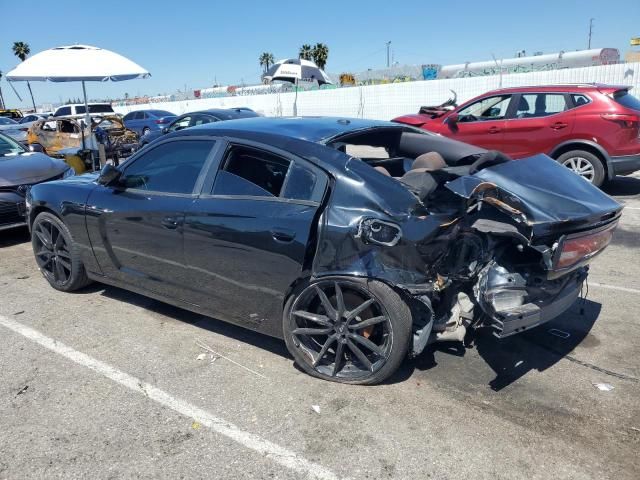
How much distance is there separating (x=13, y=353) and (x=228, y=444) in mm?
1995

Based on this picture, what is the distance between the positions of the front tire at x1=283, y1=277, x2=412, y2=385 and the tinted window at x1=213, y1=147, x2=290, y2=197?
0.73 meters

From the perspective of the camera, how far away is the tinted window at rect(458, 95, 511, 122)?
913cm

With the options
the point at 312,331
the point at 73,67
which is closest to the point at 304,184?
the point at 312,331

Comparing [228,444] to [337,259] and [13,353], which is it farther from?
[13,353]

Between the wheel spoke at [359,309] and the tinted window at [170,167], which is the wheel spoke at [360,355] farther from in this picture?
the tinted window at [170,167]

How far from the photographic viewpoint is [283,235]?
10.2 ft

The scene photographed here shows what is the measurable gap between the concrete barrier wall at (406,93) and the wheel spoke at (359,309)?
1519 centimetres

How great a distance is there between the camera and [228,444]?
265 centimetres

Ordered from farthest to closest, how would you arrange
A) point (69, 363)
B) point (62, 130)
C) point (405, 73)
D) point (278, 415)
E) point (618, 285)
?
point (405, 73), point (62, 130), point (618, 285), point (69, 363), point (278, 415)

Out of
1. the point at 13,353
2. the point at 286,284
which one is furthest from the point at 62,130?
the point at 286,284

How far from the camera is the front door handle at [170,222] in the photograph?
3646mm

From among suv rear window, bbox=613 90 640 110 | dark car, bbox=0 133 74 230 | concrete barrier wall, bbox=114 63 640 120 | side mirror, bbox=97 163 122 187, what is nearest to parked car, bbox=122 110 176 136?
concrete barrier wall, bbox=114 63 640 120

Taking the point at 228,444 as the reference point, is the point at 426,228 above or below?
above

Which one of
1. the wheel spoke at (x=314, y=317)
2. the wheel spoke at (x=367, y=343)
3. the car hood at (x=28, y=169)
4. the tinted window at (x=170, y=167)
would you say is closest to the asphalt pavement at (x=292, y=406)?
the wheel spoke at (x=367, y=343)
